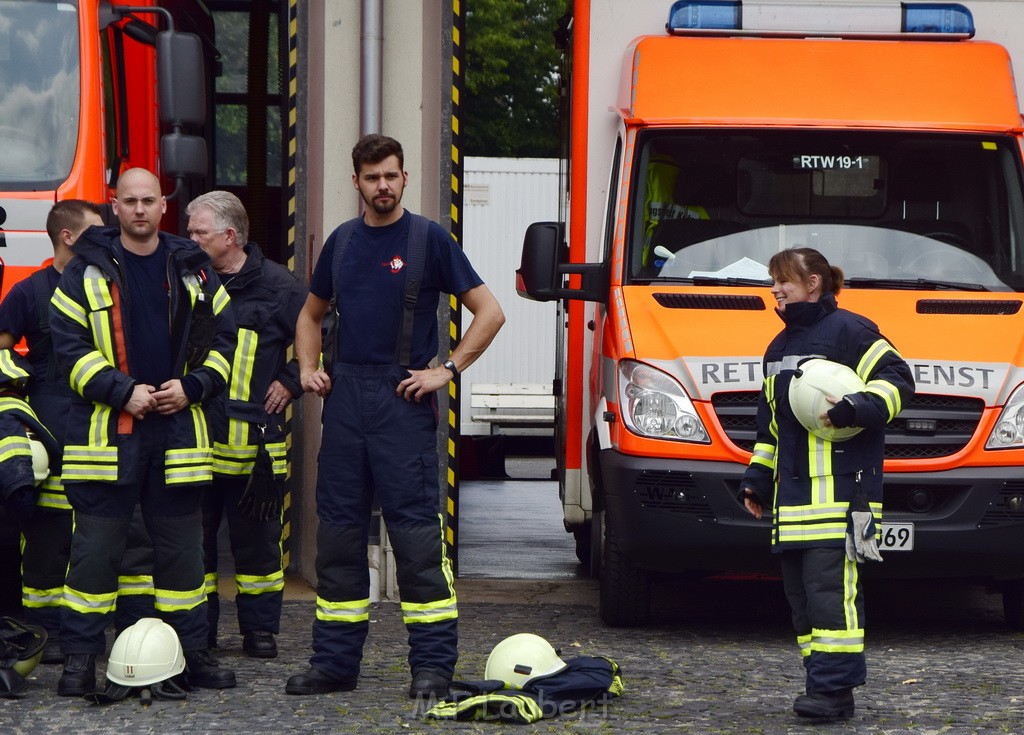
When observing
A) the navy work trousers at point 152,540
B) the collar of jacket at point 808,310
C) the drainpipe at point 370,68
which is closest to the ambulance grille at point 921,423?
the collar of jacket at point 808,310

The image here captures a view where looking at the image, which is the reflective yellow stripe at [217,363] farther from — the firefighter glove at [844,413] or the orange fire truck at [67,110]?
the firefighter glove at [844,413]

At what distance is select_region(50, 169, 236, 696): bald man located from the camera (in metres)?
6.32

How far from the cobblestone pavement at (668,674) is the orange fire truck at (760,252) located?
0.35 metres

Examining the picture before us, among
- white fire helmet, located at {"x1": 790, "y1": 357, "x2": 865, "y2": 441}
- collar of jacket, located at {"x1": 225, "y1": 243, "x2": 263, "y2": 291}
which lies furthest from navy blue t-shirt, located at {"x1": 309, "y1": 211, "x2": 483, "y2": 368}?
white fire helmet, located at {"x1": 790, "y1": 357, "x2": 865, "y2": 441}

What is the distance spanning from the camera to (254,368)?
739 cm

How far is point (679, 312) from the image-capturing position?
7.83 meters

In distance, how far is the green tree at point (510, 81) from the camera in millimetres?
32031

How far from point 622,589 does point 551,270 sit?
149 centimetres

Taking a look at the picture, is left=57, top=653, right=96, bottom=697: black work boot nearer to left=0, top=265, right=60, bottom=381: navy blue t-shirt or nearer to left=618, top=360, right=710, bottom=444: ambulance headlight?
left=0, top=265, right=60, bottom=381: navy blue t-shirt

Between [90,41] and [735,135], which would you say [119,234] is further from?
[735,135]

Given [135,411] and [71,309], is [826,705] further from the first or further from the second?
[71,309]

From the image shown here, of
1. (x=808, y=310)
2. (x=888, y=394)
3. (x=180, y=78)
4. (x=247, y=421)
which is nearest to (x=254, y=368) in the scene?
(x=247, y=421)

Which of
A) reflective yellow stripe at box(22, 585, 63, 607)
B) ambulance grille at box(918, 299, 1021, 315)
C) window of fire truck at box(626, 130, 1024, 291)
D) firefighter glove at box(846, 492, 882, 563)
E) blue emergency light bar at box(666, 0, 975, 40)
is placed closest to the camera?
firefighter glove at box(846, 492, 882, 563)

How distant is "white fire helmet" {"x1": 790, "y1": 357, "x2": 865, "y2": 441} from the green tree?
25.7 m
